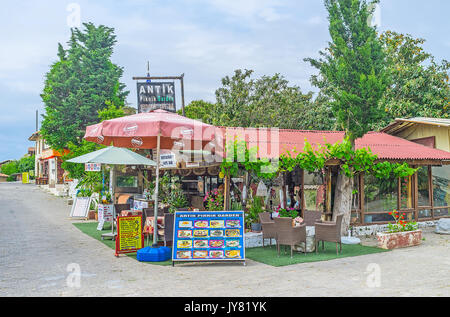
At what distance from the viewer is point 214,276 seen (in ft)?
22.3

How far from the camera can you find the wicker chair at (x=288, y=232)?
842 cm

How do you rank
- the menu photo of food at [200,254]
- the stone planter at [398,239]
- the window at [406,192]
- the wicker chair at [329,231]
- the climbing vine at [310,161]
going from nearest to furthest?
the menu photo of food at [200,254] < the wicker chair at [329,231] < the climbing vine at [310,161] < the stone planter at [398,239] < the window at [406,192]

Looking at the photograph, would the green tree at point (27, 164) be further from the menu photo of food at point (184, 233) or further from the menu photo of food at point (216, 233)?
the menu photo of food at point (216, 233)

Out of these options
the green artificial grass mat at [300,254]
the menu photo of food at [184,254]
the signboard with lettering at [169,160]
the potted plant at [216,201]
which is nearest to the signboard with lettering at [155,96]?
the potted plant at [216,201]

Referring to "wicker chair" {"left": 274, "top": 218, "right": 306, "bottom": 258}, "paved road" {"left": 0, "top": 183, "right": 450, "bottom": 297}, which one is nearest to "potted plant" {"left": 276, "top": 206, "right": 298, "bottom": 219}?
"wicker chair" {"left": 274, "top": 218, "right": 306, "bottom": 258}

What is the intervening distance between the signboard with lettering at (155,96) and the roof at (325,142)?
20.3 ft

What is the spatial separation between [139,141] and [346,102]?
5423 millimetres

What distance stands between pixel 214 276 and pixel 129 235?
270 cm

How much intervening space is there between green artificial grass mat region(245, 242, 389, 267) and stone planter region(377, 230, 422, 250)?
24 centimetres

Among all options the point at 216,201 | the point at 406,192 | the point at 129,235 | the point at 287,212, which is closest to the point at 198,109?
the point at 406,192

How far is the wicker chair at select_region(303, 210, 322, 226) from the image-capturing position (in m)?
10.3
